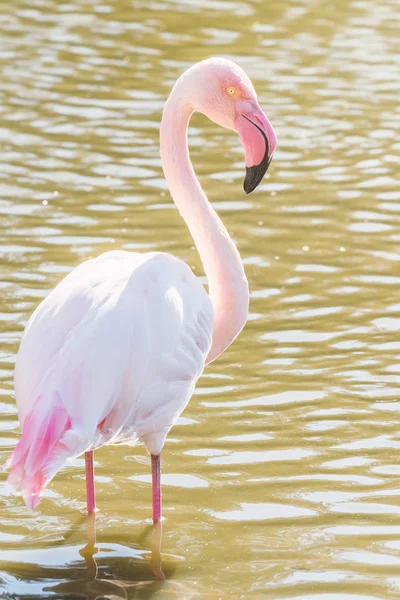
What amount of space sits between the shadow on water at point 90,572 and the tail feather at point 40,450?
439 millimetres

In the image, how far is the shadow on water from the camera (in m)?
4.74

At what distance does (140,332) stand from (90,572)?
94cm

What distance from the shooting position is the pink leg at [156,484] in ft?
17.1

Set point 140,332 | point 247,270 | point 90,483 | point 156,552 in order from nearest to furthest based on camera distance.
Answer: point 140,332
point 156,552
point 90,483
point 247,270

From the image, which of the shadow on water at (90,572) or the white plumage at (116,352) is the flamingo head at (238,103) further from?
the shadow on water at (90,572)

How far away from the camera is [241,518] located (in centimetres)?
541

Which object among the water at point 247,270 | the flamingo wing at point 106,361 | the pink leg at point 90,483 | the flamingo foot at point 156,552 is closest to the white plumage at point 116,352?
the flamingo wing at point 106,361

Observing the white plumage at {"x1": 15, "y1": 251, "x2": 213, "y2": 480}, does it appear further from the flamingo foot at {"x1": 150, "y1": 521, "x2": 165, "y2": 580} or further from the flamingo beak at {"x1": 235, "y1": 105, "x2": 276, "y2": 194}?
the flamingo beak at {"x1": 235, "y1": 105, "x2": 276, "y2": 194}

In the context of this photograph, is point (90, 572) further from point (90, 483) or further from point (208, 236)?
point (208, 236)

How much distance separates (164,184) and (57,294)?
4.65 metres

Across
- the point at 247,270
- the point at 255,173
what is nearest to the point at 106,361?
the point at 255,173

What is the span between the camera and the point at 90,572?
493 centimetres

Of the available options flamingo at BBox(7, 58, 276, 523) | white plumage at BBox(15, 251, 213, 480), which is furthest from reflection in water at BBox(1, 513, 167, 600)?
white plumage at BBox(15, 251, 213, 480)

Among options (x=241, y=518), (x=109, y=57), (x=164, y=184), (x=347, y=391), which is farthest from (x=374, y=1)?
(x=241, y=518)
